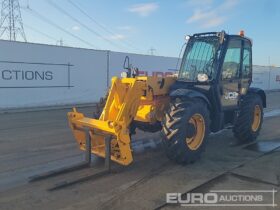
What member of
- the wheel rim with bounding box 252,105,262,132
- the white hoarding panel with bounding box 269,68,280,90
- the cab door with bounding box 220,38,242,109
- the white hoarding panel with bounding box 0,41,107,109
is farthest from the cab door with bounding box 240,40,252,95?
the white hoarding panel with bounding box 269,68,280,90

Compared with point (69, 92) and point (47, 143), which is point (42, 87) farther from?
point (47, 143)

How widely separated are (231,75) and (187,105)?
231 centimetres

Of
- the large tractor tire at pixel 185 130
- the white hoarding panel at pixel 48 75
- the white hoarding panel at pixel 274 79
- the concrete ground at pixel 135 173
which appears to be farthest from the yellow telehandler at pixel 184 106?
the white hoarding panel at pixel 274 79

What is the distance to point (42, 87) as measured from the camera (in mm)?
16828

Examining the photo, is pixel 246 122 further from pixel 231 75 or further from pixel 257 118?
pixel 231 75

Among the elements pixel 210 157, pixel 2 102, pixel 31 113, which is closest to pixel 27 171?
pixel 210 157

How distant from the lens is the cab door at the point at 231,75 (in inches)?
311

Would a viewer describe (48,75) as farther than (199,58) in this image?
Yes

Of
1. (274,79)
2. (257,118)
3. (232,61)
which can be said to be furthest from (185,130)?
(274,79)

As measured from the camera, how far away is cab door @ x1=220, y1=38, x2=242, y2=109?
7891 millimetres

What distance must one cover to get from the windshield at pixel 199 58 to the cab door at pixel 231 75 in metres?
0.31

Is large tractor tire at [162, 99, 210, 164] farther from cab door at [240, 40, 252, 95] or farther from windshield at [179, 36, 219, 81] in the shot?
cab door at [240, 40, 252, 95]

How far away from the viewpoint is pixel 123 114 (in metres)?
6.23

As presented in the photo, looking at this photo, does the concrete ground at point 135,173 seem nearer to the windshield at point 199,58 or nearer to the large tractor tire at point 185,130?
the large tractor tire at point 185,130
